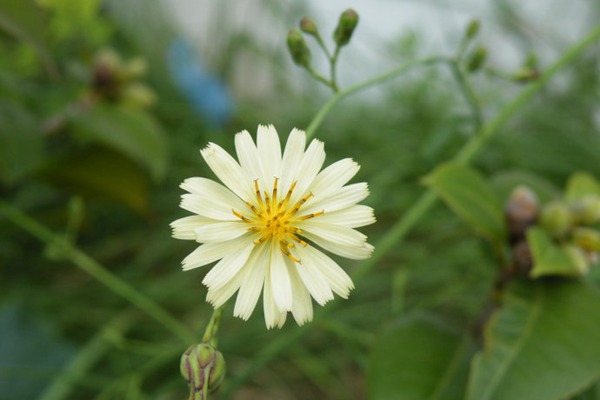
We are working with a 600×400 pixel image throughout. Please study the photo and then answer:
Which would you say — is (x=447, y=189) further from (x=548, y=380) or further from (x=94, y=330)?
(x=94, y=330)

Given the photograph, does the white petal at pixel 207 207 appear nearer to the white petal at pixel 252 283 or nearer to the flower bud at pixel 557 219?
the white petal at pixel 252 283

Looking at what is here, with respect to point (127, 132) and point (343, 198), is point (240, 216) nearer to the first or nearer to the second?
point (343, 198)

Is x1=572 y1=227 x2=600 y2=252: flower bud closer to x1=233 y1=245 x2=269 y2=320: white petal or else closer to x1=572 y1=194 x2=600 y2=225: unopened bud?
x1=572 y1=194 x2=600 y2=225: unopened bud

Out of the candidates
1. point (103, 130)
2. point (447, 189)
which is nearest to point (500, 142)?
point (447, 189)

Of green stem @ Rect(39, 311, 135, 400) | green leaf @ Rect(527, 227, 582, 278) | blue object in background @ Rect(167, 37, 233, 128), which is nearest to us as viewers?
green leaf @ Rect(527, 227, 582, 278)

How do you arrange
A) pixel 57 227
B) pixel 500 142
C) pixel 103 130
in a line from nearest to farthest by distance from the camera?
pixel 103 130 < pixel 57 227 < pixel 500 142

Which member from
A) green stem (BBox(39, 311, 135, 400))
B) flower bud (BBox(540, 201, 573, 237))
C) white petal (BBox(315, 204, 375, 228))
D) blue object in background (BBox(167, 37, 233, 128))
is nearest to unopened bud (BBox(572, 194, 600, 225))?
flower bud (BBox(540, 201, 573, 237))

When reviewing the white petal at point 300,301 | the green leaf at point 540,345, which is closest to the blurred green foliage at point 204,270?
the green leaf at point 540,345

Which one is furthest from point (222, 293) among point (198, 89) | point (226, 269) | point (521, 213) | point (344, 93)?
point (198, 89)
